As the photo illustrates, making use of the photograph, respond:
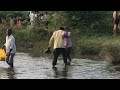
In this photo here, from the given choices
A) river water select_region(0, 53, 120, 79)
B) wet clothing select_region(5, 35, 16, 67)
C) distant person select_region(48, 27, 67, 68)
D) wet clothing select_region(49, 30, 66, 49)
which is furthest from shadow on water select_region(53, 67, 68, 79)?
wet clothing select_region(5, 35, 16, 67)

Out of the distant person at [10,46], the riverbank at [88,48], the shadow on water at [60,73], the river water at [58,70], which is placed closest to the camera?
the shadow on water at [60,73]

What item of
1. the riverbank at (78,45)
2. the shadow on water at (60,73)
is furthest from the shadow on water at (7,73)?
the riverbank at (78,45)

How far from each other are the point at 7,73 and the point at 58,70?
1.91 metres

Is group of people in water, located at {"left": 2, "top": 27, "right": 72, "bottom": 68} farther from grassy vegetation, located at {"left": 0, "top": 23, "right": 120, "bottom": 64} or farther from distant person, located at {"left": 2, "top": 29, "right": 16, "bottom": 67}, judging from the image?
grassy vegetation, located at {"left": 0, "top": 23, "right": 120, "bottom": 64}

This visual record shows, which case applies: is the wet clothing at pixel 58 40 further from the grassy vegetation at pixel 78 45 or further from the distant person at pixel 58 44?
the grassy vegetation at pixel 78 45

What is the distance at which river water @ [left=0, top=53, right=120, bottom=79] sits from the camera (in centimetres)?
1405

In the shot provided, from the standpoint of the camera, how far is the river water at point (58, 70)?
1405cm

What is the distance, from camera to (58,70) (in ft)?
50.7

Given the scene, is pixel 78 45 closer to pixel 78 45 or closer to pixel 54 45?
pixel 78 45

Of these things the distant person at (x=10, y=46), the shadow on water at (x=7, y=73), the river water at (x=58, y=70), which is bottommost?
the river water at (x=58, y=70)

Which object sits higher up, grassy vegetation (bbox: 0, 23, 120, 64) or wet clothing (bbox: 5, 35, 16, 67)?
wet clothing (bbox: 5, 35, 16, 67)

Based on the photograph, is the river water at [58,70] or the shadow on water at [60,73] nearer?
the shadow on water at [60,73]
